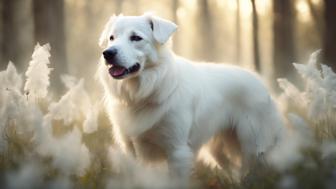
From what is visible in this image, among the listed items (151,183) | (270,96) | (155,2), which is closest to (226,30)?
(155,2)

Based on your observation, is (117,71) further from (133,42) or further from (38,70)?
(38,70)

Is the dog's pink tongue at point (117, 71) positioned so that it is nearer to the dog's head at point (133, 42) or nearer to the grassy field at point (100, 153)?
the dog's head at point (133, 42)

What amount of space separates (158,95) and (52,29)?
20.3 feet

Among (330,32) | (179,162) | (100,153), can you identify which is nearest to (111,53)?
(100,153)

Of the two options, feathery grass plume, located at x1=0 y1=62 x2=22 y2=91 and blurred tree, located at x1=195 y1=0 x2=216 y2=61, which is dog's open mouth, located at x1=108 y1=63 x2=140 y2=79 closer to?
feathery grass plume, located at x1=0 y1=62 x2=22 y2=91

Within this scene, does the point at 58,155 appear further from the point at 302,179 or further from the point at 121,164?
the point at 302,179

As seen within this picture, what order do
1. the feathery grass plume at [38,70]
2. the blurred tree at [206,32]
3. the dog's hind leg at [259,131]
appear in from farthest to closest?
the blurred tree at [206,32] < the dog's hind leg at [259,131] < the feathery grass plume at [38,70]

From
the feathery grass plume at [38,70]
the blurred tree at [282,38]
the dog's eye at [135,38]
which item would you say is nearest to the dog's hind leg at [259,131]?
the dog's eye at [135,38]

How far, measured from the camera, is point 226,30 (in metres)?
51.2

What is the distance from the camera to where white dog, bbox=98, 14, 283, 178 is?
4969mm

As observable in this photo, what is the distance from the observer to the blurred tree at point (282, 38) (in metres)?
13.4

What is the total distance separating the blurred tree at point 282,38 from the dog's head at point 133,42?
8547mm

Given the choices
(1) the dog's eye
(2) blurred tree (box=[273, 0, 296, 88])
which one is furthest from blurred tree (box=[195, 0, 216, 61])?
(1) the dog's eye

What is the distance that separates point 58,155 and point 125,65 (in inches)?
55.6
